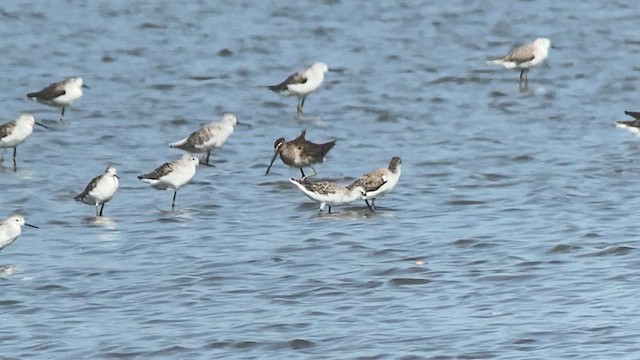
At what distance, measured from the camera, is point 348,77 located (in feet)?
92.2

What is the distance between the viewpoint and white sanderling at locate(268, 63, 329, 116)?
80.8ft

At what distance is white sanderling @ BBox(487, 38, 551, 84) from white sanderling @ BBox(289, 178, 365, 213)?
1052 centimetres

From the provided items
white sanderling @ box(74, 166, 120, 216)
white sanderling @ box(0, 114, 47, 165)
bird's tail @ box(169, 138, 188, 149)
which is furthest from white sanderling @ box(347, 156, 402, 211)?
white sanderling @ box(0, 114, 47, 165)

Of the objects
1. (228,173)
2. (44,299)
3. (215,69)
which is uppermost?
(215,69)

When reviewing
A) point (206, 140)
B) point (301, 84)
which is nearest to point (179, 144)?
point (206, 140)

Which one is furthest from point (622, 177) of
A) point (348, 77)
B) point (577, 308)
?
point (348, 77)

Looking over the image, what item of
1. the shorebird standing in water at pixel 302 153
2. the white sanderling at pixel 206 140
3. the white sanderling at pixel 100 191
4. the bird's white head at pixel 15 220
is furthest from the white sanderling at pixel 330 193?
the white sanderling at pixel 206 140

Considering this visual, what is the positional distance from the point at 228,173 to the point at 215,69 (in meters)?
9.11

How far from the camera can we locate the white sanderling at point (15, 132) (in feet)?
67.8

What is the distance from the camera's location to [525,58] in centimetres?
2702

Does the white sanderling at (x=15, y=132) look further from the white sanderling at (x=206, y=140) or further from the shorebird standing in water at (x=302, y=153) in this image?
the shorebird standing in water at (x=302, y=153)

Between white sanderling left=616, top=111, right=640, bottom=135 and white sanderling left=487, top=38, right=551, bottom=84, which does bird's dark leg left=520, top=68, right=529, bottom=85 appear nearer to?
white sanderling left=487, top=38, right=551, bottom=84

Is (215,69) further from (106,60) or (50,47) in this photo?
(50,47)

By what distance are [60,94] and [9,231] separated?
9.06m
